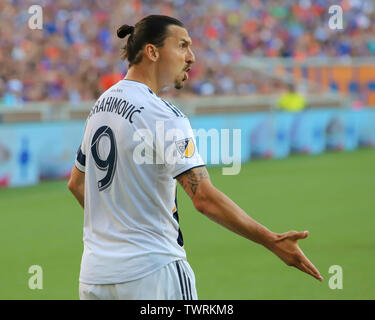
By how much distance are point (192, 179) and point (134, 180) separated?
0.27m

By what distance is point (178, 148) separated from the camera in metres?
3.54

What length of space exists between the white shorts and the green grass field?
12.6 feet

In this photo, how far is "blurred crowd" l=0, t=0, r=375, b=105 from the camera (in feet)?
56.6

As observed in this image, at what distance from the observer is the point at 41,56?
17.7 metres

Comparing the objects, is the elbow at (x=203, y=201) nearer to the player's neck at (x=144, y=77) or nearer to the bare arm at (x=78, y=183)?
the player's neck at (x=144, y=77)

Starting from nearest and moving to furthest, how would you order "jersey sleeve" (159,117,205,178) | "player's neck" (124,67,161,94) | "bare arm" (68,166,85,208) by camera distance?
"jersey sleeve" (159,117,205,178) < "player's neck" (124,67,161,94) < "bare arm" (68,166,85,208)

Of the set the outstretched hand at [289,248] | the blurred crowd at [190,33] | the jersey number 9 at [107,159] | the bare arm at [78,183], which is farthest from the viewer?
the blurred crowd at [190,33]

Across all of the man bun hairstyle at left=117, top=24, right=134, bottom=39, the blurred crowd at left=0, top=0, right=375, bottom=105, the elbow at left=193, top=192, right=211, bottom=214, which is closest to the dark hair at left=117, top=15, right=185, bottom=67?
the man bun hairstyle at left=117, top=24, right=134, bottom=39

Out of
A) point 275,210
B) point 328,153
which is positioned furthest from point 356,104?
point 275,210

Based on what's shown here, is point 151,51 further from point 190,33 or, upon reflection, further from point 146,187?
point 190,33

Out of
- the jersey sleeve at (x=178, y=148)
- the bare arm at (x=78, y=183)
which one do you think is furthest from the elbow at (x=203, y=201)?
the bare arm at (x=78, y=183)

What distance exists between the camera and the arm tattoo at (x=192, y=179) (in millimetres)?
3543

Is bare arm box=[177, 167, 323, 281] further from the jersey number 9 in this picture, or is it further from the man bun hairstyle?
the man bun hairstyle

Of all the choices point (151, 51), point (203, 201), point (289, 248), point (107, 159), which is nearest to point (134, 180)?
point (107, 159)
